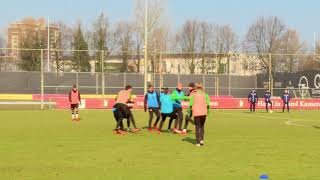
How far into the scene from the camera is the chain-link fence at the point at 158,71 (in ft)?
176

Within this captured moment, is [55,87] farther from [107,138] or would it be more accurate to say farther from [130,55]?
[107,138]

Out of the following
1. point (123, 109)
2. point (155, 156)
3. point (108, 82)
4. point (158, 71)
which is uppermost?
point (158, 71)

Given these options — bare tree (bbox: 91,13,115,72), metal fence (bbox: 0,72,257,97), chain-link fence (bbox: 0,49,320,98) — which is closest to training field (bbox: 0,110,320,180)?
metal fence (bbox: 0,72,257,97)

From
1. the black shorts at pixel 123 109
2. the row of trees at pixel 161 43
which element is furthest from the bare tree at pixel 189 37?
the black shorts at pixel 123 109

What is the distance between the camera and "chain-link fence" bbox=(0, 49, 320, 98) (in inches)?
2109

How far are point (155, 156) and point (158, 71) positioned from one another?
43043 mm

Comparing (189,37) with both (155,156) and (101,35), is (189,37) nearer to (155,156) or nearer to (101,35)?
(101,35)

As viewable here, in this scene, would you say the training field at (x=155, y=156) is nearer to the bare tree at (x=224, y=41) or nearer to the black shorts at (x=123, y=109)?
the black shorts at (x=123, y=109)

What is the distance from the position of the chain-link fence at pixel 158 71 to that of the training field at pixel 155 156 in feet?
107

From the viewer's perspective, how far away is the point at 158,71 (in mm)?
56469

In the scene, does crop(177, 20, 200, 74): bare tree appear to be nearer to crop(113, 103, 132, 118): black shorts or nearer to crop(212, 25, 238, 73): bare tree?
crop(212, 25, 238, 73): bare tree

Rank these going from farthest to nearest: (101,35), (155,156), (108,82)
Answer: (101,35) < (108,82) < (155,156)

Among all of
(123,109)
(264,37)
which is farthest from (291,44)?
(123,109)

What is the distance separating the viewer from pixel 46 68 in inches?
2239
